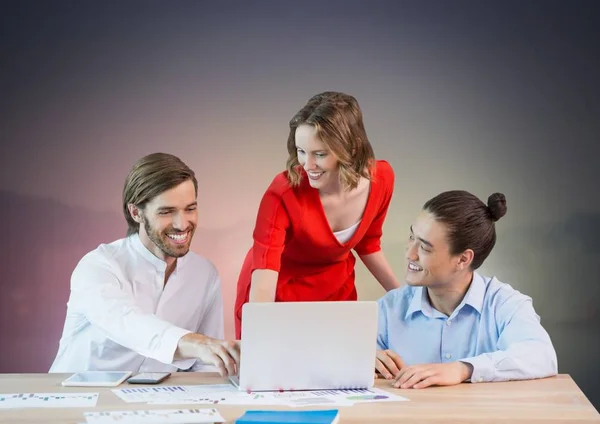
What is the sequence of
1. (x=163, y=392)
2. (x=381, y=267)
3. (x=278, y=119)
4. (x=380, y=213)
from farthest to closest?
1. (x=278, y=119)
2. (x=381, y=267)
3. (x=380, y=213)
4. (x=163, y=392)

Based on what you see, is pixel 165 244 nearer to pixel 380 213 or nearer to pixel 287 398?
pixel 380 213

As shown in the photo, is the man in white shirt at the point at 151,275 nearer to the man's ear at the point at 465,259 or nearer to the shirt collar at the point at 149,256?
the shirt collar at the point at 149,256

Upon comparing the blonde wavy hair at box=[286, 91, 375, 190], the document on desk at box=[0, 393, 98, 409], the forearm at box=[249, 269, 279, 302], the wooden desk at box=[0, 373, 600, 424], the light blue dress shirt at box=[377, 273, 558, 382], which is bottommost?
the wooden desk at box=[0, 373, 600, 424]

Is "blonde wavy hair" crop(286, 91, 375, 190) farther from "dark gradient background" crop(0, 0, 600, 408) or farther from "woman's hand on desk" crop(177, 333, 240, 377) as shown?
"dark gradient background" crop(0, 0, 600, 408)

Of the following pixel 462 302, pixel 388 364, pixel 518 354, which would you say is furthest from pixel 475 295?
pixel 388 364

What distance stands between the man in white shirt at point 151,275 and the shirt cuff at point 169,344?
45cm

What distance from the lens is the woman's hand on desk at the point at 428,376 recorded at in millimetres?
2396

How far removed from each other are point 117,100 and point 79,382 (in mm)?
2413

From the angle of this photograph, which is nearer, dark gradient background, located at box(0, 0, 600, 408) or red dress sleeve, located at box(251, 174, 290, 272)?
red dress sleeve, located at box(251, 174, 290, 272)

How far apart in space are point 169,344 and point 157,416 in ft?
1.76

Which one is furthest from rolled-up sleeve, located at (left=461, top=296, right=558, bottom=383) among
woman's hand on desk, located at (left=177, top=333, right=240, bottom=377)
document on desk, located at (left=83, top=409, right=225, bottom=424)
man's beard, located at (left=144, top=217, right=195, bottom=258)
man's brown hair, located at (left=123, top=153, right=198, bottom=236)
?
man's brown hair, located at (left=123, top=153, right=198, bottom=236)

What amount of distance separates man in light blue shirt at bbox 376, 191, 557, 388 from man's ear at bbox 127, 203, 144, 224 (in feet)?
3.23

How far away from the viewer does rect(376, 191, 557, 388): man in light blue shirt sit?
2762 mm

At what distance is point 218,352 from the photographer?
2389mm
